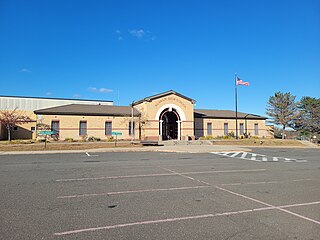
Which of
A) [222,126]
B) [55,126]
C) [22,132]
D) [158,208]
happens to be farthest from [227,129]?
[158,208]

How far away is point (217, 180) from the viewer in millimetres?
8984

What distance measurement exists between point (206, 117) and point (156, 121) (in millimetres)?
10892

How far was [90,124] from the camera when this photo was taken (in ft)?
116

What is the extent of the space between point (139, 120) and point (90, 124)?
761 centimetres

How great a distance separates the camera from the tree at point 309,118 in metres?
54.5

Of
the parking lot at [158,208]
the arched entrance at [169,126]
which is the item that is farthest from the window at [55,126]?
the parking lot at [158,208]

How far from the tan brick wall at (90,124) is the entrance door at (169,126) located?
573 centimetres

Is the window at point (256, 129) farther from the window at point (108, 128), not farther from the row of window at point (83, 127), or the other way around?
the window at point (108, 128)

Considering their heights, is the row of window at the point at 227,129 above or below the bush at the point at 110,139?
above

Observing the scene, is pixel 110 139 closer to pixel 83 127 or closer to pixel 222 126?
pixel 83 127

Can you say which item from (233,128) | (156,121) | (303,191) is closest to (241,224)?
(303,191)

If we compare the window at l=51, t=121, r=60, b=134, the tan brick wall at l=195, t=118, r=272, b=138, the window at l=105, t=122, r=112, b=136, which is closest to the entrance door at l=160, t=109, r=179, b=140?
the tan brick wall at l=195, t=118, r=272, b=138

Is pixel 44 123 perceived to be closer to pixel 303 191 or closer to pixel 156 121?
pixel 156 121

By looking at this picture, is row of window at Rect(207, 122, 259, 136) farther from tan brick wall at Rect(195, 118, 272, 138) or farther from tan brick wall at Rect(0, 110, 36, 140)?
tan brick wall at Rect(0, 110, 36, 140)
